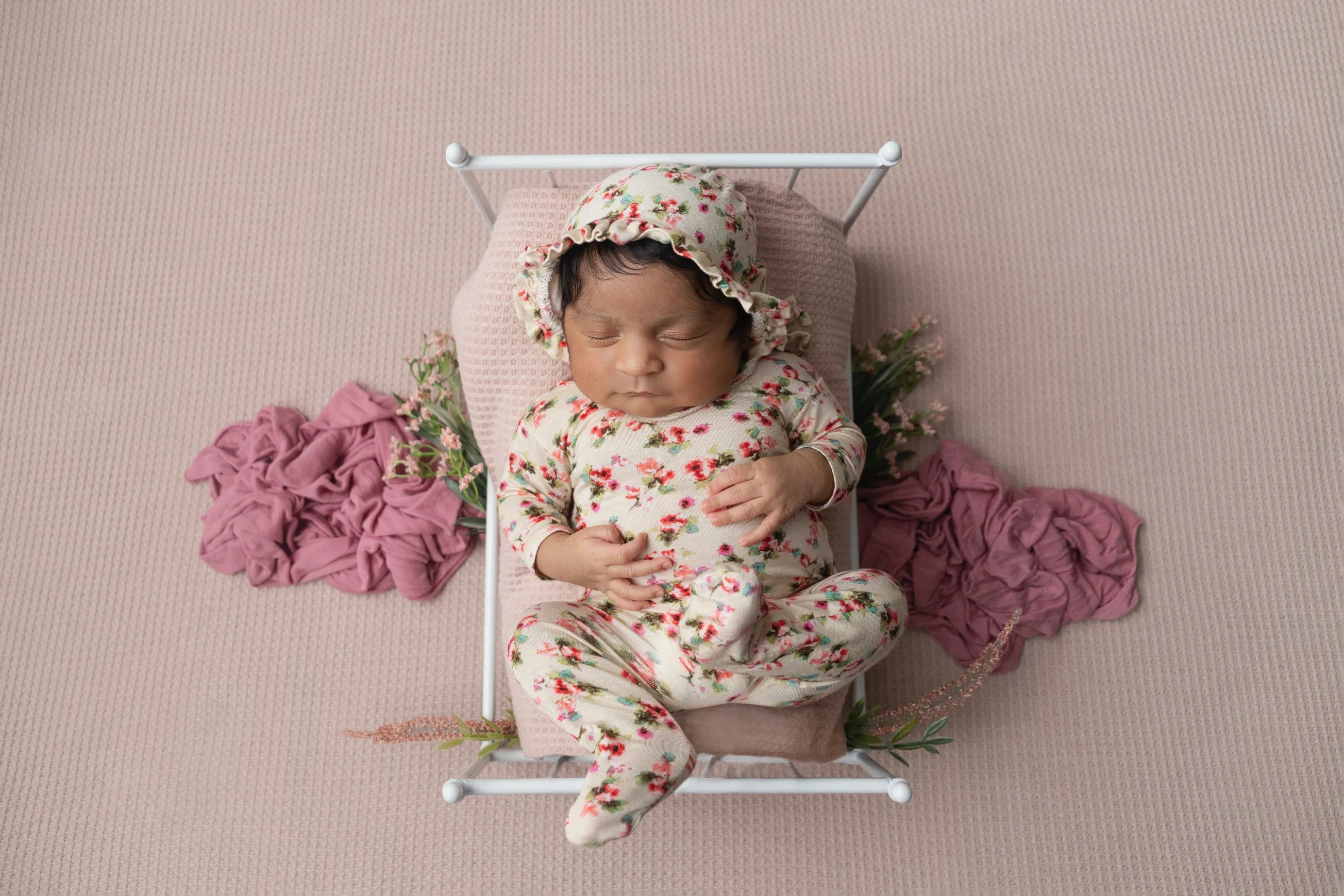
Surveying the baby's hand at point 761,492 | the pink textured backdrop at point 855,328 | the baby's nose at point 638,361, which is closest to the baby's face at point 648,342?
the baby's nose at point 638,361

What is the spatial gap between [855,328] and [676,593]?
32.7 inches

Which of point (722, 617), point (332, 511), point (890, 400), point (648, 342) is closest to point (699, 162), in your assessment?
point (648, 342)

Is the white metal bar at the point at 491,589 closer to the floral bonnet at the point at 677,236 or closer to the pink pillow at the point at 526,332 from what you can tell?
the pink pillow at the point at 526,332

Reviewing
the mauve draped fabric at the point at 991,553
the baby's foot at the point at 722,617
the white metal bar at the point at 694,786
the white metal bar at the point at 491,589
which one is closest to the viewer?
the baby's foot at the point at 722,617

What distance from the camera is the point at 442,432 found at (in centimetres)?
149

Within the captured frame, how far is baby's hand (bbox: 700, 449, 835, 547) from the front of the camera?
44.3 inches

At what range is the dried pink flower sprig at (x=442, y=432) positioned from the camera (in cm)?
150

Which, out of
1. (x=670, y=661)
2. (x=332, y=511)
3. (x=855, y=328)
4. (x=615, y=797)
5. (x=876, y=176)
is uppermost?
(x=876, y=176)

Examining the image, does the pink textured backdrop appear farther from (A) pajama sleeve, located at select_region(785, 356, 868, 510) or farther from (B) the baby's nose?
(B) the baby's nose

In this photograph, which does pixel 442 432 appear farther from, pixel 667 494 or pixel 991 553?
pixel 991 553

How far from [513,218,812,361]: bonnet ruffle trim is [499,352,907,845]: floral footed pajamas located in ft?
0.17

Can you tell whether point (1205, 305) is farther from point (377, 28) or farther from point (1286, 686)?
point (377, 28)

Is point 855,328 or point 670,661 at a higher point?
point 855,328

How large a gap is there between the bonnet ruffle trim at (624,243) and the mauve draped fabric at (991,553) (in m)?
0.45
